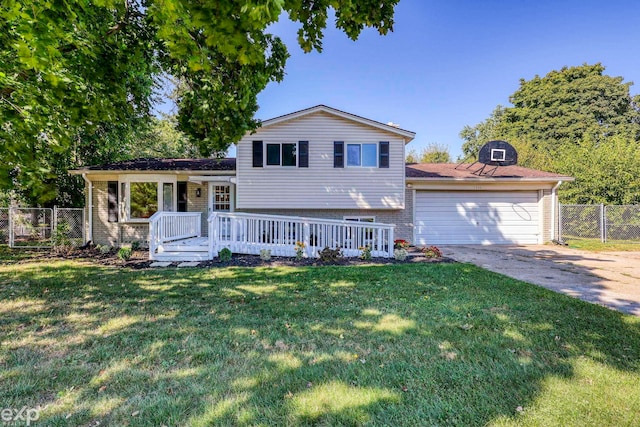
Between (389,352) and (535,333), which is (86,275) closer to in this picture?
(389,352)

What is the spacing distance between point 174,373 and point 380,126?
399 inches

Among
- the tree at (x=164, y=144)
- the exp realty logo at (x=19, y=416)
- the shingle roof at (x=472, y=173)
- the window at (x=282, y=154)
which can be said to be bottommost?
the exp realty logo at (x=19, y=416)

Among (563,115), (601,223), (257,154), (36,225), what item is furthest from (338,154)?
(563,115)

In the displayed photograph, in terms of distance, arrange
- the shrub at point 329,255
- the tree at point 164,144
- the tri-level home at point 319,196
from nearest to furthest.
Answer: the shrub at point 329,255 < the tri-level home at point 319,196 < the tree at point 164,144

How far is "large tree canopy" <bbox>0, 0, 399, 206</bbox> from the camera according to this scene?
296cm

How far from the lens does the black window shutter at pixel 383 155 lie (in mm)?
10914

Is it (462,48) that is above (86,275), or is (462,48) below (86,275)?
above

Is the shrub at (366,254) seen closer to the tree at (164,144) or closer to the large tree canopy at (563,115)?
the tree at (164,144)

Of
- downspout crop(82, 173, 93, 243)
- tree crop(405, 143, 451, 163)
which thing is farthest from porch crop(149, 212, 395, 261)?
tree crop(405, 143, 451, 163)

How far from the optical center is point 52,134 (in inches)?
217

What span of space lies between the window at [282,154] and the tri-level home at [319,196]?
1.5 inches

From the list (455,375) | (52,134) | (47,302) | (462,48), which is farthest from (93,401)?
(462,48)

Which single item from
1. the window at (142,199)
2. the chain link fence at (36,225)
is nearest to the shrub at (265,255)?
the window at (142,199)

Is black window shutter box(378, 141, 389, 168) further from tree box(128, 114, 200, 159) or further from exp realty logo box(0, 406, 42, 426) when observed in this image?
tree box(128, 114, 200, 159)
